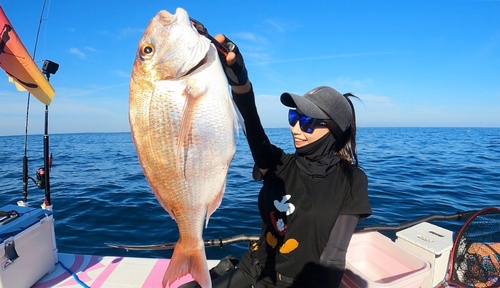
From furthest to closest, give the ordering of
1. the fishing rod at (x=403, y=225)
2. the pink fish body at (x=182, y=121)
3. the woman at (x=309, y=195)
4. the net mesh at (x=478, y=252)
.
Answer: the fishing rod at (x=403, y=225) → the net mesh at (x=478, y=252) → the woman at (x=309, y=195) → the pink fish body at (x=182, y=121)

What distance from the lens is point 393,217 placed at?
6.46 m

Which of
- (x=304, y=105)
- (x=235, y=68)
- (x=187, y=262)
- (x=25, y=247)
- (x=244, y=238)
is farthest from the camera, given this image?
(x=244, y=238)

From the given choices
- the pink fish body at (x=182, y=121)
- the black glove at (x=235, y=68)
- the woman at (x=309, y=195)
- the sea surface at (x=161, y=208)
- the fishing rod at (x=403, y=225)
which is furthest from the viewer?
the sea surface at (x=161, y=208)

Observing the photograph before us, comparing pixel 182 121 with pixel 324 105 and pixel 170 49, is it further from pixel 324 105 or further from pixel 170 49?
pixel 324 105

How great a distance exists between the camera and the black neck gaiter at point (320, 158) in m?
2.27

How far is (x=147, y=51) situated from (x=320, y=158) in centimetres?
156

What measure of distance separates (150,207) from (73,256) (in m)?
3.43

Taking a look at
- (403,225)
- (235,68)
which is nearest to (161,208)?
(403,225)

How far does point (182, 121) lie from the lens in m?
1.36

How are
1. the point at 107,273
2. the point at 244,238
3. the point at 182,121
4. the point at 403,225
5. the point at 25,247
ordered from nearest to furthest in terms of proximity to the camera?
the point at 182,121, the point at 25,247, the point at 107,273, the point at 244,238, the point at 403,225

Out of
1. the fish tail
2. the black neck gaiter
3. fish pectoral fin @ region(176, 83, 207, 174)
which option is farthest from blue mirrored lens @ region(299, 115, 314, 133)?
the fish tail

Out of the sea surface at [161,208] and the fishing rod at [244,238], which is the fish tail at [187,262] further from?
the sea surface at [161,208]

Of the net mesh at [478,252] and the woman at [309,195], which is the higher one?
the woman at [309,195]

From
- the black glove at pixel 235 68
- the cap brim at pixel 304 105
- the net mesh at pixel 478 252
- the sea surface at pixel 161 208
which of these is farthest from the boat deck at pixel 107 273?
the net mesh at pixel 478 252
